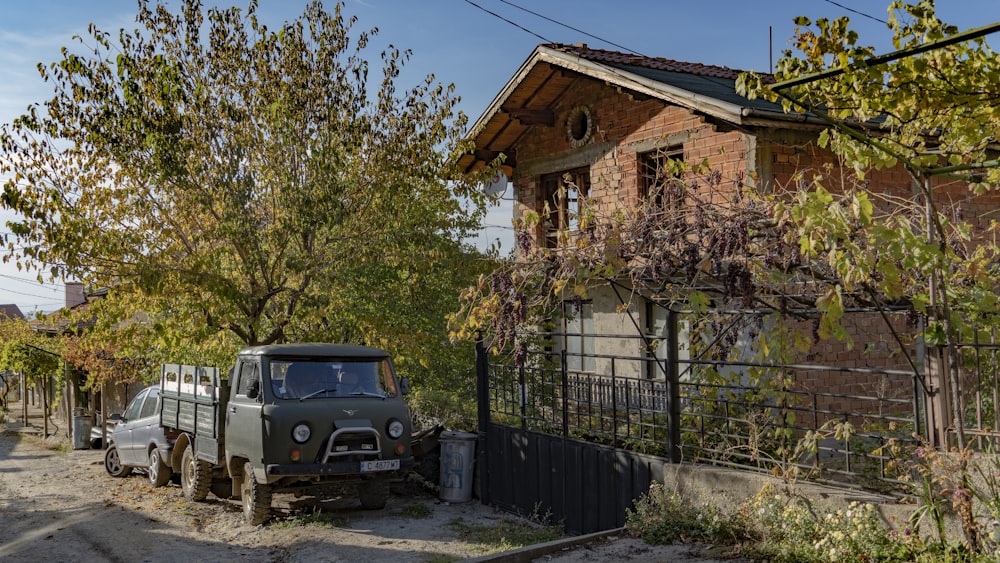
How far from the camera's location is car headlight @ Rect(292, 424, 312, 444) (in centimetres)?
1030

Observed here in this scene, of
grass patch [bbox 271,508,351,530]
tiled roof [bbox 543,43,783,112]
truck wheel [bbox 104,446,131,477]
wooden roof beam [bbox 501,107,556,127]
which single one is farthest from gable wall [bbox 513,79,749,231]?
truck wheel [bbox 104,446,131,477]

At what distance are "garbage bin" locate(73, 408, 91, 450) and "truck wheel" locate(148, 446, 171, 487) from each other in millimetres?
8706

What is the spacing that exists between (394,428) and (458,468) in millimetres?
1196

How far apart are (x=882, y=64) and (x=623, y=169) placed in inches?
349

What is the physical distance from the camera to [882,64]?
6484mm

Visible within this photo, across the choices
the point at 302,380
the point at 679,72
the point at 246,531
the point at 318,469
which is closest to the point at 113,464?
the point at 246,531

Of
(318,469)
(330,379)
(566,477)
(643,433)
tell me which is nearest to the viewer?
(643,433)

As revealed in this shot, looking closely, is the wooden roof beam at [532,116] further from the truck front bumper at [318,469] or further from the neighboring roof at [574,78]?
the truck front bumper at [318,469]

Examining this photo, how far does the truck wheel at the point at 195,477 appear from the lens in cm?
1221

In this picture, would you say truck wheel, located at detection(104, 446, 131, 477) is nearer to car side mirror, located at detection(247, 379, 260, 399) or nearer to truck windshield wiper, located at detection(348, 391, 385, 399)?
car side mirror, located at detection(247, 379, 260, 399)

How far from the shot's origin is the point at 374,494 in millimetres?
11070

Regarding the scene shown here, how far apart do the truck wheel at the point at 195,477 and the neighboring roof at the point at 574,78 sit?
829 centimetres

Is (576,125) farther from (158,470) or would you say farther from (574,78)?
(158,470)

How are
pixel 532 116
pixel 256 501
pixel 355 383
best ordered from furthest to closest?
1. pixel 532 116
2. pixel 355 383
3. pixel 256 501
